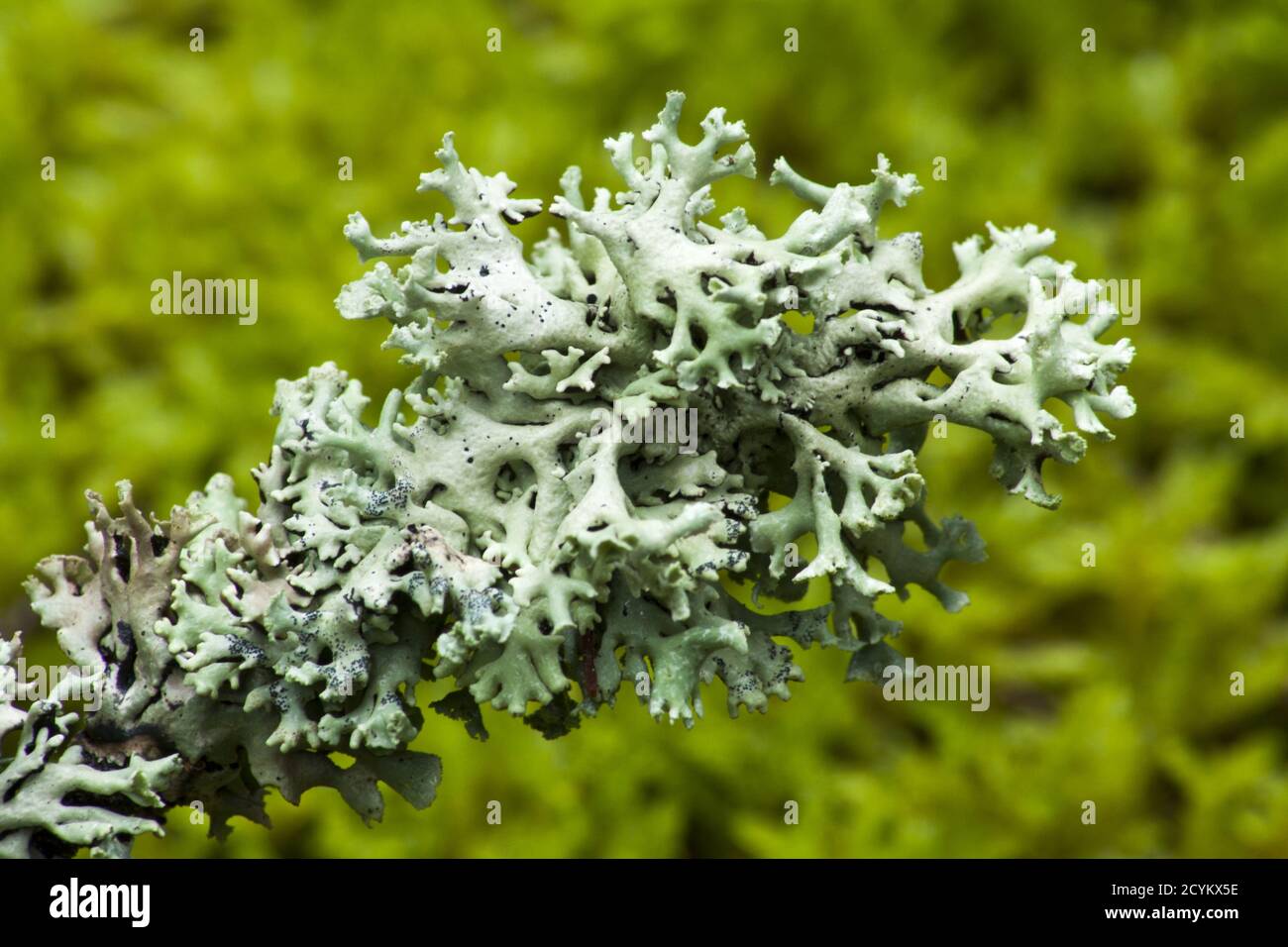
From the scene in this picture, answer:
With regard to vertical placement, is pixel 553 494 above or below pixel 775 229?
below

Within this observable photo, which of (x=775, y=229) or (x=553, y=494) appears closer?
(x=553, y=494)

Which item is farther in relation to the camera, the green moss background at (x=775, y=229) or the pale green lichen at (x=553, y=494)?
the green moss background at (x=775, y=229)

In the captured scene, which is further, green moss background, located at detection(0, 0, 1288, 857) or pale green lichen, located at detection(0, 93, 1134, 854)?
green moss background, located at detection(0, 0, 1288, 857)

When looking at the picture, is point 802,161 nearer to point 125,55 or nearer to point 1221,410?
point 1221,410
